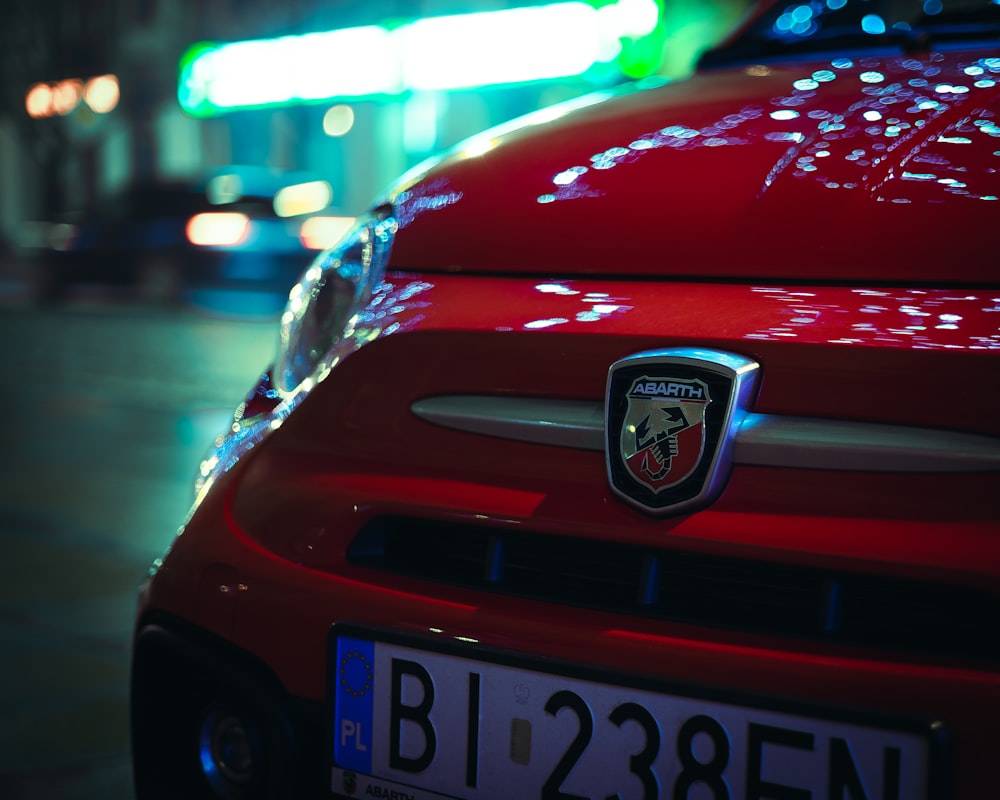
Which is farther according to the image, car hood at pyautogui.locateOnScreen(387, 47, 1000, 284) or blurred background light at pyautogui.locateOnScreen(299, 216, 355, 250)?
blurred background light at pyautogui.locateOnScreen(299, 216, 355, 250)

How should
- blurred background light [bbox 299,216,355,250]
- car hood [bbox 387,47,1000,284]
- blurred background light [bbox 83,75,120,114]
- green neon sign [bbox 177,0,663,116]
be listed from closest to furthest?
1. car hood [bbox 387,47,1000,284]
2. blurred background light [bbox 299,216,355,250]
3. green neon sign [bbox 177,0,663,116]
4. blurred background light [bbox 83,75,120,114]

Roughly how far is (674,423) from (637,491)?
0.07 metres

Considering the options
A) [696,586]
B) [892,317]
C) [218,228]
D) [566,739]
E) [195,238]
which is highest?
[892,317]

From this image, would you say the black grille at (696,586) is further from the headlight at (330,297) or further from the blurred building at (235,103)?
the blurred building at (235,103)

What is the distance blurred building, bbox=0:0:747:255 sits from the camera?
1892 centimetres

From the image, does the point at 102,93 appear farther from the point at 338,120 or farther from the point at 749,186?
the point at 749,186

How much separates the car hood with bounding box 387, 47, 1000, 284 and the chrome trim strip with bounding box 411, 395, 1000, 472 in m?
0.17

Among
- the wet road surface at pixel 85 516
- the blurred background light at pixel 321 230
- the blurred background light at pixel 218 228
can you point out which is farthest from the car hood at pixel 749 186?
the blurred background light at pixel 218 228

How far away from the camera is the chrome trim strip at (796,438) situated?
1.11 meters

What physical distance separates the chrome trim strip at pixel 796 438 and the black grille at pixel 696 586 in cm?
9

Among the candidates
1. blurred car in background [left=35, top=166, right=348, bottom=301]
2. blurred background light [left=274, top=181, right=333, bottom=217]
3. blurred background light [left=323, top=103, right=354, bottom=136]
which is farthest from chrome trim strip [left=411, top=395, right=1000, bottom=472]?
blurred background light [left=323, top=103, right=354, bottom=136]

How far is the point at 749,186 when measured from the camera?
136 cm

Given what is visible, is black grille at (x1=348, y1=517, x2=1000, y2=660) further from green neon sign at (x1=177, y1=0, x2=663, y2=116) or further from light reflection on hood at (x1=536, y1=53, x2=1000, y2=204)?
green neon sign at (x1=177, y1=0, x2=663, y2=116)

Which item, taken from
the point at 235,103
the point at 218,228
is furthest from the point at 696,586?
the point at 235,103
